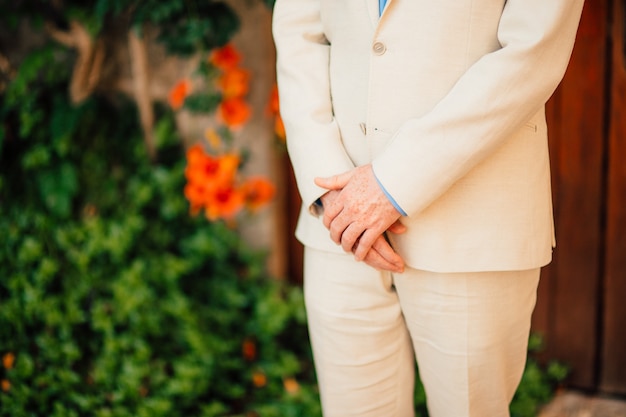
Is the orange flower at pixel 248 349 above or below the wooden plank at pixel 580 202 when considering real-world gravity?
below

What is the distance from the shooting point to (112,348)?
2.23m

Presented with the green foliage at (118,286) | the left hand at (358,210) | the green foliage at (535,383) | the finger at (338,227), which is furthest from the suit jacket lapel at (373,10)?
the green foliage at (535,383)

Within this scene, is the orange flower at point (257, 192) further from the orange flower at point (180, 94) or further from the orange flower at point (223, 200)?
the orange flower at point (180, 94)

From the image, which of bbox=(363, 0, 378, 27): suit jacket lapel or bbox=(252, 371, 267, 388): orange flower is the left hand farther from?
bbox=(252, 371, 267, 388): orange flower

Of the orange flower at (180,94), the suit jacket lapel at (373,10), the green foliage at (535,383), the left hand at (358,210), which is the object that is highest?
the suit jacket lapel at (373,10)

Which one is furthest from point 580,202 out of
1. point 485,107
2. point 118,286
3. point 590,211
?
point 118,286

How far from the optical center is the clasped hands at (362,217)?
1.19 m

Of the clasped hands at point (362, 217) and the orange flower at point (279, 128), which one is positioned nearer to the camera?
the clasped hands at point (362, 217)

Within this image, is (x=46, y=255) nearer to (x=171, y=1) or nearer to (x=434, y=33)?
(x=171, y=1)

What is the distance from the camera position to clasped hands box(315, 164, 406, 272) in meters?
1.19

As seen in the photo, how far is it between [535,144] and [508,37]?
0.78ft

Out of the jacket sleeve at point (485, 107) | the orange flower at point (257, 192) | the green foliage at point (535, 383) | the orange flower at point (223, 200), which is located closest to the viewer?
the jacket sleeve at point (485, 107)

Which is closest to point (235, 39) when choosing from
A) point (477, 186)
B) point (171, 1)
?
point (171, 1)

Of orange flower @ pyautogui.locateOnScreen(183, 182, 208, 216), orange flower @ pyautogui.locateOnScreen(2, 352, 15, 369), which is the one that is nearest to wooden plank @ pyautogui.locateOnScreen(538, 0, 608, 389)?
orange flower @ pyautogui.locateOnScreen(183, 182, 208, 216)
